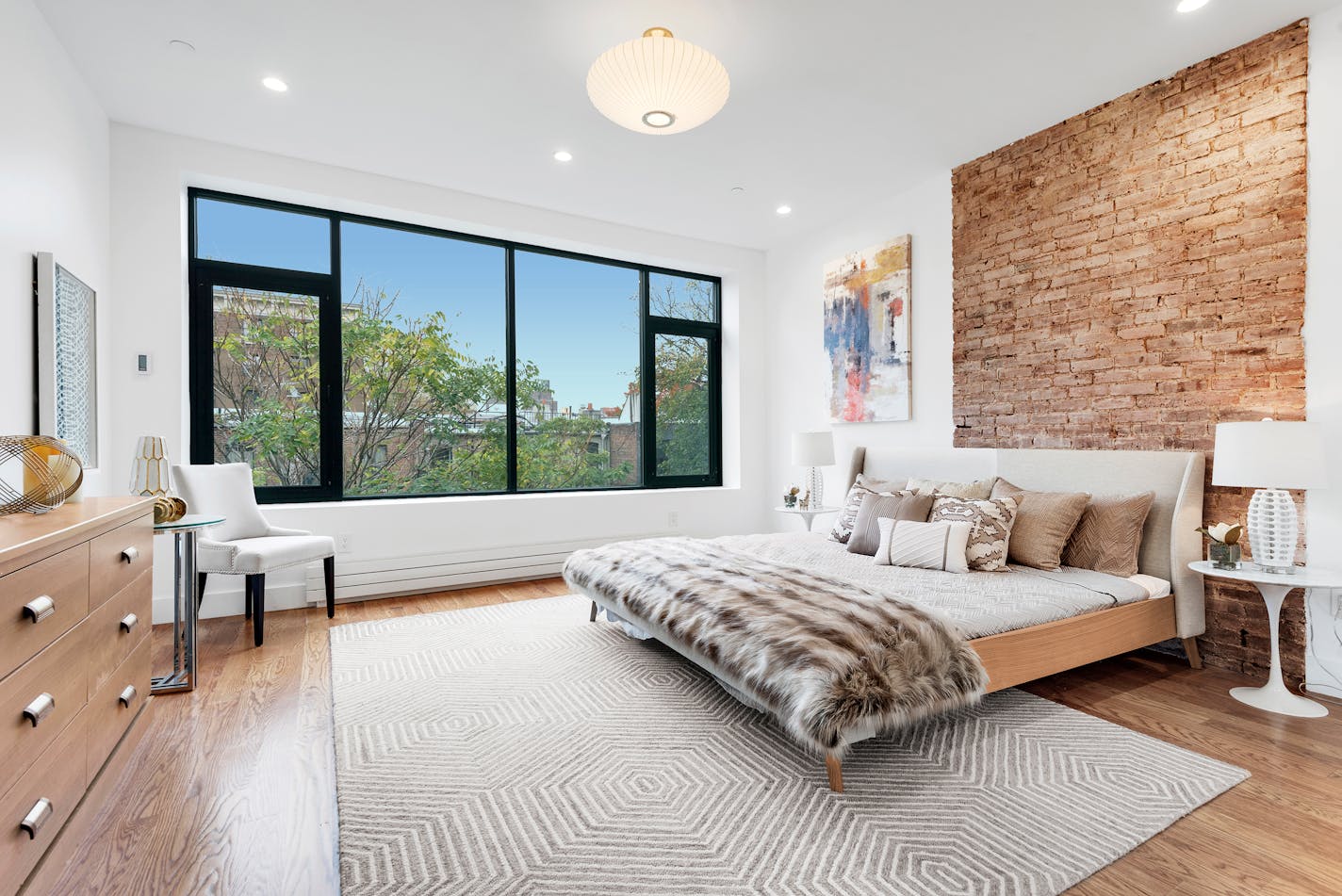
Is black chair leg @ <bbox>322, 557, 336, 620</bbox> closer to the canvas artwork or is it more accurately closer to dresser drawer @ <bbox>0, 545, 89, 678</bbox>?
dresser drawer @ <bbox>0, 545, 89, 678</bbox>

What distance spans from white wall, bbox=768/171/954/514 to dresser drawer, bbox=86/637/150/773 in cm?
403

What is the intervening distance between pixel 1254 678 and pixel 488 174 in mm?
4683

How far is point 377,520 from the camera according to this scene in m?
4.15

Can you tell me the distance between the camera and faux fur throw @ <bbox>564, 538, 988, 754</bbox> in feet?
5.90

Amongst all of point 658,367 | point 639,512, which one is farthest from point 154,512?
point 658,367

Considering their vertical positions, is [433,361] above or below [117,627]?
above

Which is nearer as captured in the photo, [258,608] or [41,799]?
[41,799]

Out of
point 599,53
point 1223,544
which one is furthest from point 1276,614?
point 599,53

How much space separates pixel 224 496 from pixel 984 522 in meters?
3.92

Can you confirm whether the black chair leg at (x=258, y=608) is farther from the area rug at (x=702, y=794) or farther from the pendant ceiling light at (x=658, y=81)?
the pendant ceiling light at (x=658, y=81)

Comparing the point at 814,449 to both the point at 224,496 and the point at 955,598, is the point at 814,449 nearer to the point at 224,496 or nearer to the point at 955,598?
the point at 955,598

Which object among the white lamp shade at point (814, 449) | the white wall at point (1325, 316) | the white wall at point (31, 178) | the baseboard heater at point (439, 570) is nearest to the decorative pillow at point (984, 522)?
the white wall at point (1325, 316)

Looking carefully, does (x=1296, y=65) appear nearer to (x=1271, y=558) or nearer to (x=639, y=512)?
(x=1271, y=558)

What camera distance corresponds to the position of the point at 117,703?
1.91m
